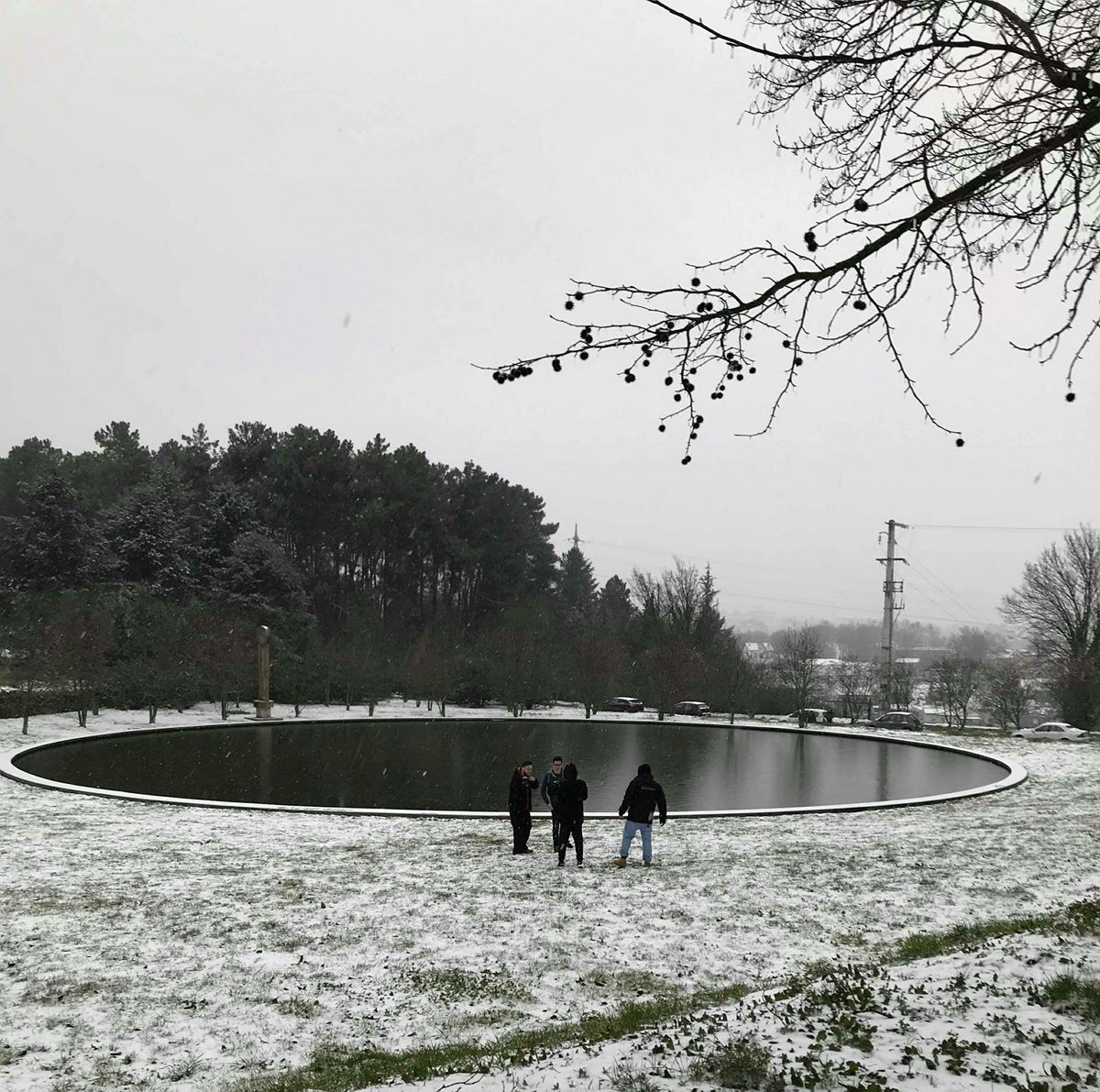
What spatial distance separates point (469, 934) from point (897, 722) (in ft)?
102

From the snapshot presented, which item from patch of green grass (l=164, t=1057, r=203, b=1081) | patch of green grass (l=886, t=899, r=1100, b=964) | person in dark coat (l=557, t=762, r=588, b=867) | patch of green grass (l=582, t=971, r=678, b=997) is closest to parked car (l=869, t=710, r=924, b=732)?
person in dark coat (l=557, t=762, r=588, b=867)

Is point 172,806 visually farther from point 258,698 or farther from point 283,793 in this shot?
point 258,698

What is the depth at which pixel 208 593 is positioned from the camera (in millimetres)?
41219

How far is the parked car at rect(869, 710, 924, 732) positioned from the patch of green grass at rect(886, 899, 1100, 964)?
92.3 ft

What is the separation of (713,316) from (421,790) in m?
14.3

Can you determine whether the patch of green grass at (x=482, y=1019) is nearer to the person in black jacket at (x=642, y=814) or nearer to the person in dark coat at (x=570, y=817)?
the person in dark coat at (x=570, y=817)

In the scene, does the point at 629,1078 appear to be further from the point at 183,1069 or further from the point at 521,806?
the point at 521,806

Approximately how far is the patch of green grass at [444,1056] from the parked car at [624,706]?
114 ft

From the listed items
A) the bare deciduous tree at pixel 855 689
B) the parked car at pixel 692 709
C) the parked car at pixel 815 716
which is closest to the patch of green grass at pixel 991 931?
the parked car at pixel 815 716

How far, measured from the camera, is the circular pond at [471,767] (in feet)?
52.2

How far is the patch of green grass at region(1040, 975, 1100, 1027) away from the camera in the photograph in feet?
14.7

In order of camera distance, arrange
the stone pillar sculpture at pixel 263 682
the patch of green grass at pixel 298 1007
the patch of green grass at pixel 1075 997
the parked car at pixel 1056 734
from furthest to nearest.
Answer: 1. the stone pillar sculpture at pixel 263 682
2. the parked car at pixel 1056 734
3. the patch of green grass at pixel 298 1007
4. the patch of green grass at pixel 1075 997

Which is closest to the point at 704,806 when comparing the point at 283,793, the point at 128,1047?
the point at 283,793

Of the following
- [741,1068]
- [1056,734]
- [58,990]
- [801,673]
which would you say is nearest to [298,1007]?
[58,990]
